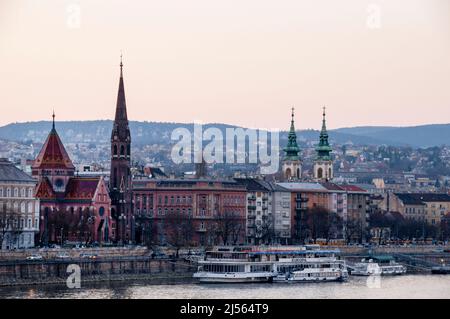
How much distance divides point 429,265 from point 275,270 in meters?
19.5

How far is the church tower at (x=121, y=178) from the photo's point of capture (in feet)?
335

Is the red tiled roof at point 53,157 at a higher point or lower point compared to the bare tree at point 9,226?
higher

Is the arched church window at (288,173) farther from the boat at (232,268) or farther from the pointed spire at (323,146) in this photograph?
the boat at (232,268)

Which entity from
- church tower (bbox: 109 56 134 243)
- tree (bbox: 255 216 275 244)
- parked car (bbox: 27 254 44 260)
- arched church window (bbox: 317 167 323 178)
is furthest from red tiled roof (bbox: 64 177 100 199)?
arched church window (bbox: 317 167 323 178)

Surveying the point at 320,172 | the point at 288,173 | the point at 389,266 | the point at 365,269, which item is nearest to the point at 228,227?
the point at 389,266

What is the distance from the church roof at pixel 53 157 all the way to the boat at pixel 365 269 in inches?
682

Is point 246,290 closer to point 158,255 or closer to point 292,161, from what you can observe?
point 158,255

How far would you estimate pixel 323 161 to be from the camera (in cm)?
14388

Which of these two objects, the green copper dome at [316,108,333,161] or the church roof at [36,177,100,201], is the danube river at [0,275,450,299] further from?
the green copper dome at [316,108,333,161]

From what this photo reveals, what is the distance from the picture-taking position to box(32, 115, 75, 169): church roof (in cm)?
10356

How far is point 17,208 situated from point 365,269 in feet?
58.4

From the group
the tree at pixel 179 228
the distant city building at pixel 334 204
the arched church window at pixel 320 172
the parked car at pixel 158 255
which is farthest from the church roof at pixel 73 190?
the arched church window at pixel 320 172
